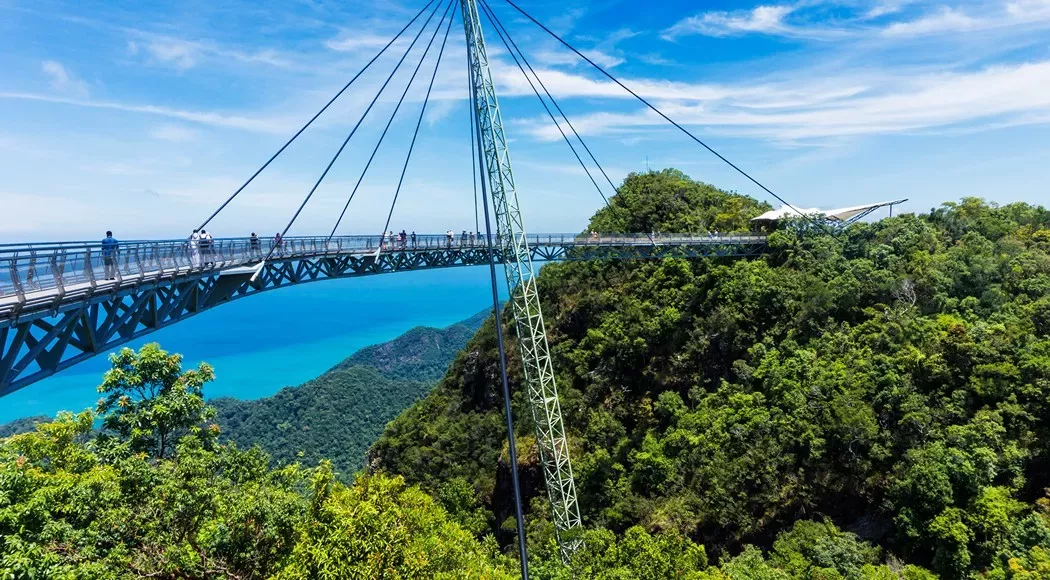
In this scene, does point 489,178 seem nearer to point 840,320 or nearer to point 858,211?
point 840,320

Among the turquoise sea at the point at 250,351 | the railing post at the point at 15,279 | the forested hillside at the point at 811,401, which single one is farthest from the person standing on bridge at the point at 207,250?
the turquoise sea at the point at 250,351

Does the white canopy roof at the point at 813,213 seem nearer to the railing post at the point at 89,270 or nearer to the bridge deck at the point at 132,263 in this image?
the bridge deck at the point at 132,263

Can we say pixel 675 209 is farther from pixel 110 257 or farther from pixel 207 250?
pixel 110 257

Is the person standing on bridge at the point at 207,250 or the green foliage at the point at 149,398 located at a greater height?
the person standing on bridge at the point at 207,250

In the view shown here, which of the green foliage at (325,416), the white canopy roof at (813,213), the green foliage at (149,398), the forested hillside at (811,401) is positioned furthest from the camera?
the green foliage at (325,416)

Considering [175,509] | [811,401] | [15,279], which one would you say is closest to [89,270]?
[15,279]

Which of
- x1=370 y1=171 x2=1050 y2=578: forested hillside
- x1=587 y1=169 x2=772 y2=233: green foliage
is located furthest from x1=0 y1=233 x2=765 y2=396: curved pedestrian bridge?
x1=587 y1=169 x2=772 y2=233: green foliage

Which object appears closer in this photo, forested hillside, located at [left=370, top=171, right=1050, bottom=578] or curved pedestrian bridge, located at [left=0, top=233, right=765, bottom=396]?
curved pedestrian bridge, located at [left=0, top=233, right=765, bottom=396]

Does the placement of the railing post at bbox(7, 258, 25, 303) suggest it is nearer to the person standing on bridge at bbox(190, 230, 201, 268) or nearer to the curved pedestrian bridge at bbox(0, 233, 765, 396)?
the curved pedestrian bridge at bbox(0, 233, 765, 396)
